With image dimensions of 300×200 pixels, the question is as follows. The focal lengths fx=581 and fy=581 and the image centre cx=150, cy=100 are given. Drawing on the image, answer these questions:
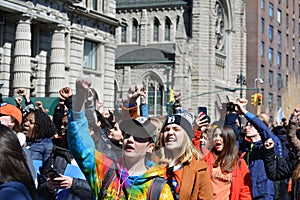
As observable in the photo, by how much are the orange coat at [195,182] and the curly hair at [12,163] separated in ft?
6.93

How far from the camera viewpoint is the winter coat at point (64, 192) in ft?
15.6

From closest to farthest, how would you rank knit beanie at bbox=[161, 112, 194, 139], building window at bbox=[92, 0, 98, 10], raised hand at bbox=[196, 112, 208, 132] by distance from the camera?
knit beanie at bbox=[161, 112, 194, 139] → raised hand at bbox=[196, 112, 208, 132] → building window at bbox=[92, 0, 98, 10]

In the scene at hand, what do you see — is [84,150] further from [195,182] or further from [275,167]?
[275,167]

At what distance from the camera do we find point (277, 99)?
71.9 metres

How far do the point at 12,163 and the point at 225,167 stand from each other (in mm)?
3696

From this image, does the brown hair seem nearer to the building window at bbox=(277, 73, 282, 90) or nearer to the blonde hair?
the blonde hair

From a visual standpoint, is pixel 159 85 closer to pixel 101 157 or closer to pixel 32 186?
pixel 101 157

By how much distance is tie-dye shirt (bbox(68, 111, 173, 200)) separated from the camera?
391 centimetres

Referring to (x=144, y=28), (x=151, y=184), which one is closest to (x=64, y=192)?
(x=151, y=184)

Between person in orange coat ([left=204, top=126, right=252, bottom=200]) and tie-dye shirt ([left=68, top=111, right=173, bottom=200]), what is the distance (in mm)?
2117

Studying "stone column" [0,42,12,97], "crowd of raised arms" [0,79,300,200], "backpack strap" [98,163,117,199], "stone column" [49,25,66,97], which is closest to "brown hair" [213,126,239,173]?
"crowd of raised arms" [0,79,300,200]

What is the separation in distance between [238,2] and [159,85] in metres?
67.1

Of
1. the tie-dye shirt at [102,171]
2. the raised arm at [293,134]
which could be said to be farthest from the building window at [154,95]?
the raised arm at [293,134]

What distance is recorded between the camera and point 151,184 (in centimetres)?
391
